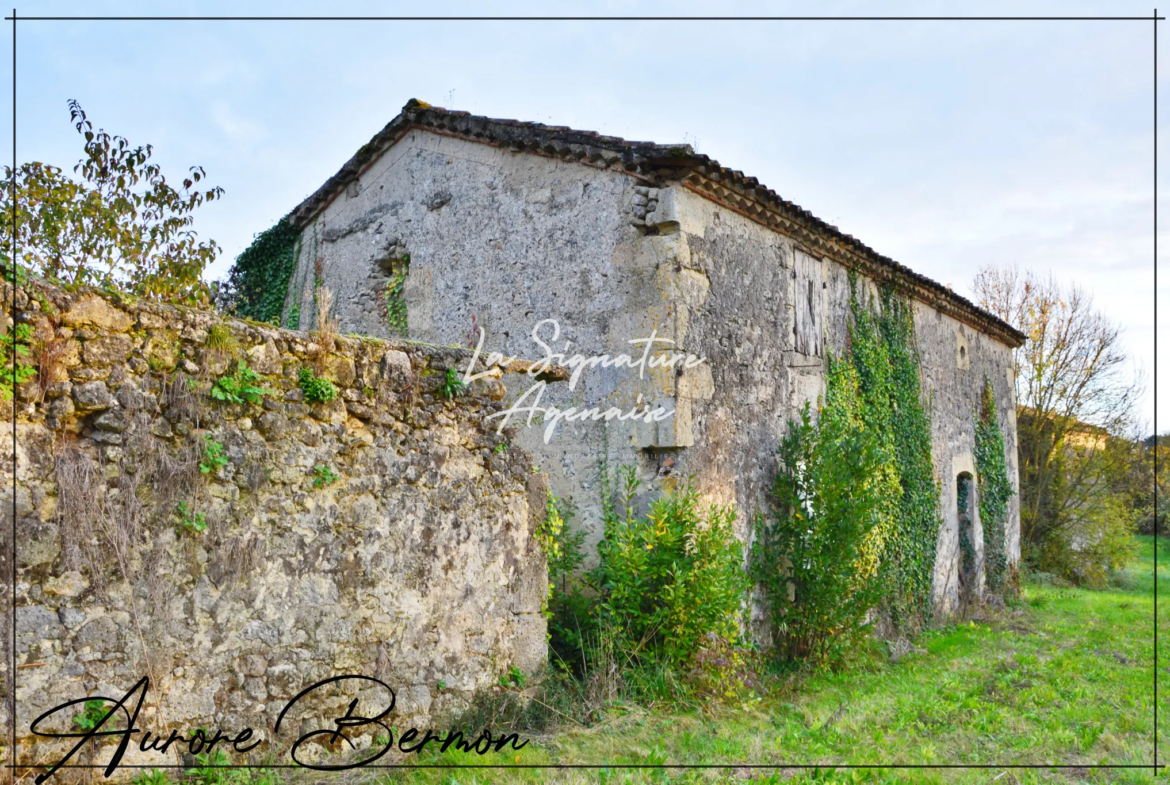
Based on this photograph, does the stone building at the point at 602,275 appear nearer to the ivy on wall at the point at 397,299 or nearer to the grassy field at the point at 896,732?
the ivy on wall at the point at 397,299

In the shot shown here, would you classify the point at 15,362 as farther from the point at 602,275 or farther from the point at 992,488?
the point at 992,488

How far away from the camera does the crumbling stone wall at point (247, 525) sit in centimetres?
370

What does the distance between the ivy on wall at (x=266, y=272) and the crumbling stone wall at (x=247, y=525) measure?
605cm

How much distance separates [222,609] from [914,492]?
30.2 ft

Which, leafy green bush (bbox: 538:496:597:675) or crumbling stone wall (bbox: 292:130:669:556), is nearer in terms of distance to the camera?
leafy green bush (bbox: 538:496:597:675)

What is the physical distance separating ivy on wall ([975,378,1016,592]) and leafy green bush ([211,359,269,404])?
489 inches

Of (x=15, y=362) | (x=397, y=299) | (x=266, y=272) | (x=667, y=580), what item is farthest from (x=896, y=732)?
(x=266, y=272)

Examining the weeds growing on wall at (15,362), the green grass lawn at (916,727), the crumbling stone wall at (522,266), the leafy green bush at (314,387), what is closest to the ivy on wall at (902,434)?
the green grass lawn at (916,727)

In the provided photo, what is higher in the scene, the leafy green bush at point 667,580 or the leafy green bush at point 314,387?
the leafy green bush at point 314,387

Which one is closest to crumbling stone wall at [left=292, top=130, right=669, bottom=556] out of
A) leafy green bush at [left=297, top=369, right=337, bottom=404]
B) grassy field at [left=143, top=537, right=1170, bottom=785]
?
grassy field at [left=143, top=537, right=1170, bottom=785]

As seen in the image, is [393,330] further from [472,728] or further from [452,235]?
[472,728]

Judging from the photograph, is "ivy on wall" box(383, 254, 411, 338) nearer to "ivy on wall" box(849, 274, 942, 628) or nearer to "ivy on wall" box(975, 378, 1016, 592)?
"ivy on wall" box(849, 274, 942, 628)

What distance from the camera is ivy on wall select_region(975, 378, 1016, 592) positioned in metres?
13.8

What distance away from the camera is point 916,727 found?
6.44 meters
